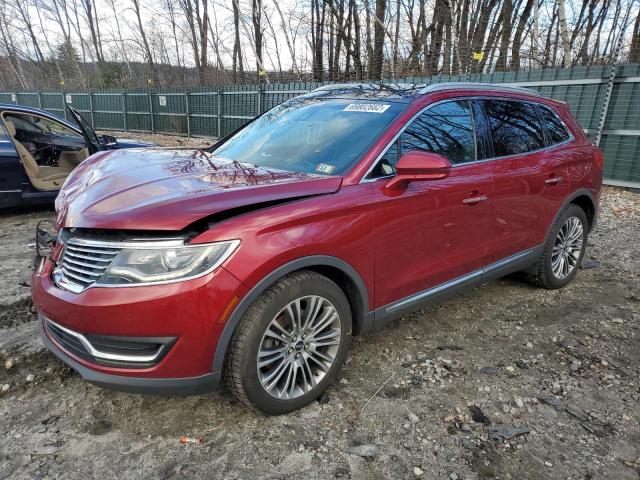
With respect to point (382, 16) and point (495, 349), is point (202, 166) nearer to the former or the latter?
point (495, 349)

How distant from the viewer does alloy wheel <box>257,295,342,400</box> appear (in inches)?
90.2

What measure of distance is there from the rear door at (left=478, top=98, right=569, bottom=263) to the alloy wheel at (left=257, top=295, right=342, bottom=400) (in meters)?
1.60

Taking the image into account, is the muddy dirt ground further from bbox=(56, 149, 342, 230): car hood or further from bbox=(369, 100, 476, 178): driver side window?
bbox=(369, 100, 476, 178): driver side window

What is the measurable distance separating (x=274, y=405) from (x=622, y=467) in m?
1.78

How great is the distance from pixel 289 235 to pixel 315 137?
1065mm

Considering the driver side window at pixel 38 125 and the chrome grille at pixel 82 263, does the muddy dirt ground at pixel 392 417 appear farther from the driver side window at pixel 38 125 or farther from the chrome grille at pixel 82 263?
the driver side window at pixel 38 125

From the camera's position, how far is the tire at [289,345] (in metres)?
2.15

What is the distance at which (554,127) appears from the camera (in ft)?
13.3

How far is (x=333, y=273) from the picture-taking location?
8.27 ft

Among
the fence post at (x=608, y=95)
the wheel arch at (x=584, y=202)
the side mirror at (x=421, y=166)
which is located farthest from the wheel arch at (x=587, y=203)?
the fence post at (x=608, y=95)

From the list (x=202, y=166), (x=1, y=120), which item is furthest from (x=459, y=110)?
(x=1, y=120)

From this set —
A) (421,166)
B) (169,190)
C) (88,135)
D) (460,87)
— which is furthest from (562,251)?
(88,135)

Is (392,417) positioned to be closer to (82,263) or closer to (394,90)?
(82,263)

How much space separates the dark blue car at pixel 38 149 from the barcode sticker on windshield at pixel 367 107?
12.4 feet
